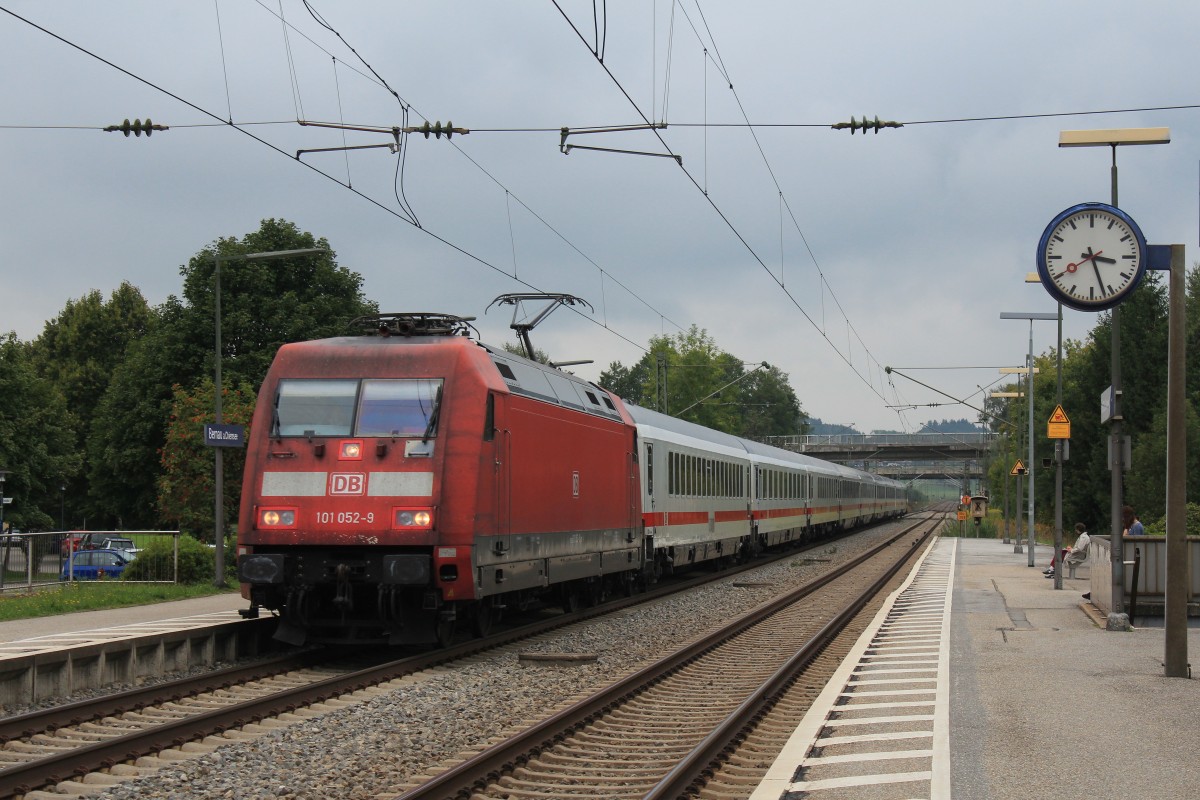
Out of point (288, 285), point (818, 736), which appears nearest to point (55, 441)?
point (288, 285)

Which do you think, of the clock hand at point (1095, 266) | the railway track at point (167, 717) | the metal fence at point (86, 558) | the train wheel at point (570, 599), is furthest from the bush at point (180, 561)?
the clock hand at point (1095, 266)

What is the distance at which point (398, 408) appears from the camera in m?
14.2


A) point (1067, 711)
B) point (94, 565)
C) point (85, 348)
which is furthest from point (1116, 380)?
point (85, 348)

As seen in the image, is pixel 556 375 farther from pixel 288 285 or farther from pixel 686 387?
pixel 686 387

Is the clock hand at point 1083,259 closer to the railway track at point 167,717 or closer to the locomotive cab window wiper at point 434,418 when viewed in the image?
the locomotive cab window wiper at point 434,418

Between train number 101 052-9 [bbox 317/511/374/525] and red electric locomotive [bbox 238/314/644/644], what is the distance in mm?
12

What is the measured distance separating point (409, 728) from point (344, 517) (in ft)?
12.4

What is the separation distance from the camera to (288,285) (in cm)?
5062

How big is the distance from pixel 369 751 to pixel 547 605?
10.2 meters

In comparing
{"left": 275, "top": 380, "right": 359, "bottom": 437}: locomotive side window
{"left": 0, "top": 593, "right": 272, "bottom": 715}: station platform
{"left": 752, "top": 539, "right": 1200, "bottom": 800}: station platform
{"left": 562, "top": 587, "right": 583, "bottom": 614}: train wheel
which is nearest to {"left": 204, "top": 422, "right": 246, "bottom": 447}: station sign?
{"left": 0, "top": 593, "right": 272, "bottom": 715}: station platform

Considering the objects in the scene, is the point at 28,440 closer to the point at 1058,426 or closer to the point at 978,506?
the point at 1058,426

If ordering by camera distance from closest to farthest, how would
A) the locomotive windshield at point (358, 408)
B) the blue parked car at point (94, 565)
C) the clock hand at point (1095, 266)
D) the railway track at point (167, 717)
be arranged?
1. the railway track at point (167, 717)
2. the clock hand at point (1095, 266)
3. the locomotive windshield at point (358, 408)
4. the blue parked car at point (94, 565)

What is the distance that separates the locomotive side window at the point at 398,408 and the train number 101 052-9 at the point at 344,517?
2.87ft

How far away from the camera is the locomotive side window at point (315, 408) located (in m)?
14.2
